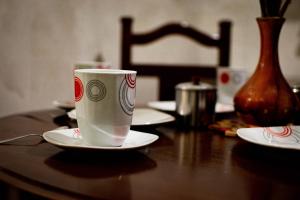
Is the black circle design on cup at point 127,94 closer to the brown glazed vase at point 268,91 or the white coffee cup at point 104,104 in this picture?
the white coffee cup at point 104,104

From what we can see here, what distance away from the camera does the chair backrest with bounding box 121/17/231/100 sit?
1.65 m

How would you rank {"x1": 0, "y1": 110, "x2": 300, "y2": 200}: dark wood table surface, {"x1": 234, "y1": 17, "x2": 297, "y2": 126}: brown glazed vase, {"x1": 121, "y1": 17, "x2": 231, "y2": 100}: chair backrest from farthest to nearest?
{"x1": 121, "y1": 17, "x2": 231, "y2": 100}: chair backrest, {"x1": 234, "y1": 17, "x2": 297, "y2": 126}: brown glazed vase, {"x1": 0, "y1": 110, "x2": 300, "y2": 200}: dark wood table surface

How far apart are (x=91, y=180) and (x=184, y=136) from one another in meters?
0.32

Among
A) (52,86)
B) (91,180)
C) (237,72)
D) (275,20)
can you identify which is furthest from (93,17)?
(91,180)

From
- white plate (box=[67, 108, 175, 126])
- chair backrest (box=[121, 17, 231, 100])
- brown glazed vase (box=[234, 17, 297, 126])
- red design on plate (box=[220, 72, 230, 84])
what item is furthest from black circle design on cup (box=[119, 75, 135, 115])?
chair backrest (box=[121, 17, 231, 100])

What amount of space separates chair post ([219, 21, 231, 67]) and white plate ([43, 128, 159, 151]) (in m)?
1.07

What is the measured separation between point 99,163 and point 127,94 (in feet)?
0.35

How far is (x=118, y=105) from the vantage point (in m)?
0.59

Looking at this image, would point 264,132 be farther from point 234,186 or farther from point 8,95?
point 8,95

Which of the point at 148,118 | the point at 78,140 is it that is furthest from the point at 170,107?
the point at 78,140

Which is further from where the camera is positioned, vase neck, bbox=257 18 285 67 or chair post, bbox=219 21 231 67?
chair post, bbox=219 21 231 67

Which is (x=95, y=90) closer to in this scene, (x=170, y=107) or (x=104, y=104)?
(x=104, y=104)

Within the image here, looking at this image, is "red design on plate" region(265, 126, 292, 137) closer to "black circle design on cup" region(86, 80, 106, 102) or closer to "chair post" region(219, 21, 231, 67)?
"black circle design on cup" region(86, 80, 106, 102)

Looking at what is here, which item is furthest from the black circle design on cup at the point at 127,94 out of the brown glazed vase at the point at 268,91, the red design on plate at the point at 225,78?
the red design on plate at the point at 225,78
